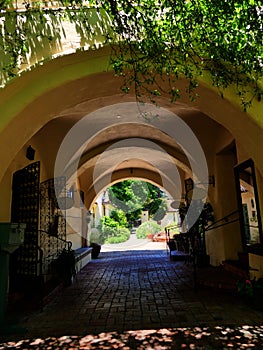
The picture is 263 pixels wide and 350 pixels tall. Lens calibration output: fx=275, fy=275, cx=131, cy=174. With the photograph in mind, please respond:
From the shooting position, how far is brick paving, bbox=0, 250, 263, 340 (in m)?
3.76

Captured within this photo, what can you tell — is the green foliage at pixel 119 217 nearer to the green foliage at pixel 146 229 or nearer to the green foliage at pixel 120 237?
the green foliage at pixel 120 237

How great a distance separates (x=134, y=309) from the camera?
447 cm

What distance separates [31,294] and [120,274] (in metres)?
2.79

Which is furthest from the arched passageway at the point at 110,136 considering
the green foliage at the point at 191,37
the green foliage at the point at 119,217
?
the green foliage at the point at 119,217

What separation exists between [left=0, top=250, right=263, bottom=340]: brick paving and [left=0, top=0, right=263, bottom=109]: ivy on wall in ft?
9.91

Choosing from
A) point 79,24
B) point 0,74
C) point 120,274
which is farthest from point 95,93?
point 120,274

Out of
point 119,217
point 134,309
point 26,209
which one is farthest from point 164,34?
point 119,217

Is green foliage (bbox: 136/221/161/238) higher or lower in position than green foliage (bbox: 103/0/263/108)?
lower

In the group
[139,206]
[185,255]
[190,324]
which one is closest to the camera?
[190,324]

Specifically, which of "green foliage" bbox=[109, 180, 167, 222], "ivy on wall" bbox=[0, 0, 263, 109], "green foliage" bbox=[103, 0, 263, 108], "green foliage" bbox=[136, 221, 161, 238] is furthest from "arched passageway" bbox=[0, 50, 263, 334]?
"green foliage" bbox=[136, 221, 161, 238]

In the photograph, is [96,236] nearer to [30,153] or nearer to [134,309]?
[30,153]

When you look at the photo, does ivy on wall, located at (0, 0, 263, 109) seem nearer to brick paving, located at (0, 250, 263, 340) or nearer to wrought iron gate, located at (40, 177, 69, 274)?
brick paving, located at (0, 250, 263, 340)

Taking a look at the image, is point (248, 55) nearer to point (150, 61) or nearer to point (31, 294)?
point (150, 61)

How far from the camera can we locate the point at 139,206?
76.8 feet
